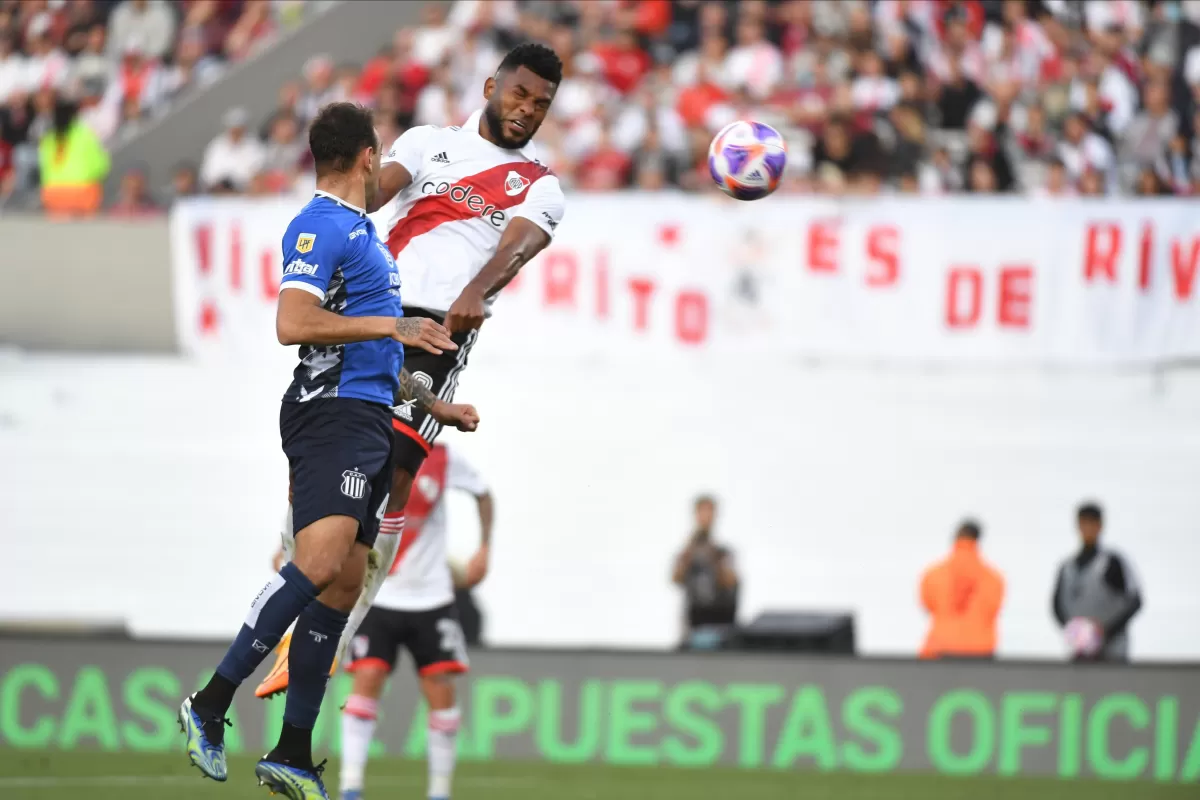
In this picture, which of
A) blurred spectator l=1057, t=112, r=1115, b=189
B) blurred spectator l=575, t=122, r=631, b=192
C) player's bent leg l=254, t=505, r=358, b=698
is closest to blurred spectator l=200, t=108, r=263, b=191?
blurred spectator l=575, t=122, r=631, b=192

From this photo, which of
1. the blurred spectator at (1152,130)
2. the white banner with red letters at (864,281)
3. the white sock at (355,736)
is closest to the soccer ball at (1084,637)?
the white banner with red letters at (864,281)

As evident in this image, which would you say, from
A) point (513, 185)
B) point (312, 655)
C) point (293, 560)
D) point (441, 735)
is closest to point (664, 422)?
point (441, 735)

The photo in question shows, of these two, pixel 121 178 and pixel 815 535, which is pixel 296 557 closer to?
pixel 815 535

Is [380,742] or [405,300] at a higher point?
[405,300]

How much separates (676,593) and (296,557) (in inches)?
376

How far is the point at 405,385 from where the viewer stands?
797 cm

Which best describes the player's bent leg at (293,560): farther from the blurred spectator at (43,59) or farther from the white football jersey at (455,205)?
the blurred spectator at (43,59)

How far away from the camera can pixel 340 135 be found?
735 centimetres

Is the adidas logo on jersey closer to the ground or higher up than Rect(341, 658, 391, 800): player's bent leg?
higher up

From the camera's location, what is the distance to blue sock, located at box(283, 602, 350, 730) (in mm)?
7516

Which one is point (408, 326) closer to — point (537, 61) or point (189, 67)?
point (537, 61)

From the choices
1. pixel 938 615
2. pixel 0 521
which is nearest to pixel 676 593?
pixel 938 615

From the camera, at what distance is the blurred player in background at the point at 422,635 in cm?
1026

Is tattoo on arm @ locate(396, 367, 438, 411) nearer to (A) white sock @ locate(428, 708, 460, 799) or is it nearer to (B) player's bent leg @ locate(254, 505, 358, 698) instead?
(B) player's bent leg @ locate(254, 505, 358, 698)
